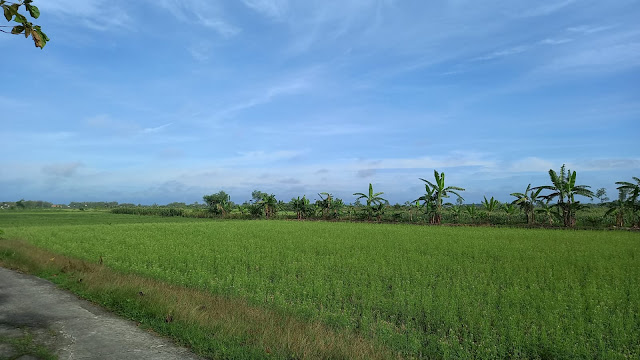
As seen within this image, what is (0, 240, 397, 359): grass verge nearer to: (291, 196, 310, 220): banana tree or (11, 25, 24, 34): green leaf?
(11, 25, 24, 34): green leaf

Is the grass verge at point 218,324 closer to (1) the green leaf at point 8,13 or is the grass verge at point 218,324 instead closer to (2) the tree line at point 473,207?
(1) the green leaf at point 8,13

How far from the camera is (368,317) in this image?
6.46 meters

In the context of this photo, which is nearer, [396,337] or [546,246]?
[396,337]

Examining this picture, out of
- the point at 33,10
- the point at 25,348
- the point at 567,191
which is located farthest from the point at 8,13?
the point at 567,191

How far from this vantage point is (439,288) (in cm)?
834

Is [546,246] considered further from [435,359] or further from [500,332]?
[435,359]

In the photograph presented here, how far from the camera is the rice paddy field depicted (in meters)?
5.52

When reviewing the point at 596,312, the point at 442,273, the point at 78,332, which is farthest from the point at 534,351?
the point at 78,332

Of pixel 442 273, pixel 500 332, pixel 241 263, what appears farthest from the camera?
pixel 241 263

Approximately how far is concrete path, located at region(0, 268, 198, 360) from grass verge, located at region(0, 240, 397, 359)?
24 centimetres

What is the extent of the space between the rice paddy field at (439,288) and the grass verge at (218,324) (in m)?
0.56

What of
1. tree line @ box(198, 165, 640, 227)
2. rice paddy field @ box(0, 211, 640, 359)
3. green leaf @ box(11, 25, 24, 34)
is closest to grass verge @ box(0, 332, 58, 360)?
rice paddy field @ box(0, 211, 640, 359)

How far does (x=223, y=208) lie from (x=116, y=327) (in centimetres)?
4596

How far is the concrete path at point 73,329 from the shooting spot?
4.52 m
